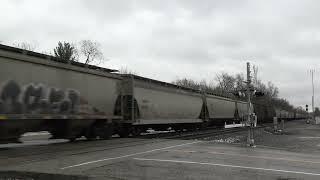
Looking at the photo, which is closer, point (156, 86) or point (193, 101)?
point (156, 86)

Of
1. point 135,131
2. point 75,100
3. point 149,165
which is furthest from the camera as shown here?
point 135,131

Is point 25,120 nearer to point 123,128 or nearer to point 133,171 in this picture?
point 133,171

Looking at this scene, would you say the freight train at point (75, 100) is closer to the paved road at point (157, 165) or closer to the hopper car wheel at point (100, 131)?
the hopper car wheel at point (100, 131)

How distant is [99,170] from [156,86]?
18.2 m

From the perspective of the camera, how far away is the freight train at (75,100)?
15539 mm

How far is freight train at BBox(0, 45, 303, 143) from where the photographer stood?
1554 cm

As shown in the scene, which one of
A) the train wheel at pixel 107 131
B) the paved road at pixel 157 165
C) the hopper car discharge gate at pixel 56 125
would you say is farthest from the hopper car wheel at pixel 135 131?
the paved road at pixel 157 165

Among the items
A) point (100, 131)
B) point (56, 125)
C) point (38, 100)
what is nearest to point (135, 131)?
point (100, 131)

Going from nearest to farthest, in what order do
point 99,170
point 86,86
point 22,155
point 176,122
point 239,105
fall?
point 99,170 → point 22,155 → point 86,86 → point 176,122 → point 239,105

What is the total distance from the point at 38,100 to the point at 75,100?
272cm

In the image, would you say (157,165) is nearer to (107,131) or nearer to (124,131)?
(107,131)

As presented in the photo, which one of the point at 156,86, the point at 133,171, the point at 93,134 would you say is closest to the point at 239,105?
the point at 156,86

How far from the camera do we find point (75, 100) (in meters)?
19.4

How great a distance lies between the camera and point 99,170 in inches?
438
